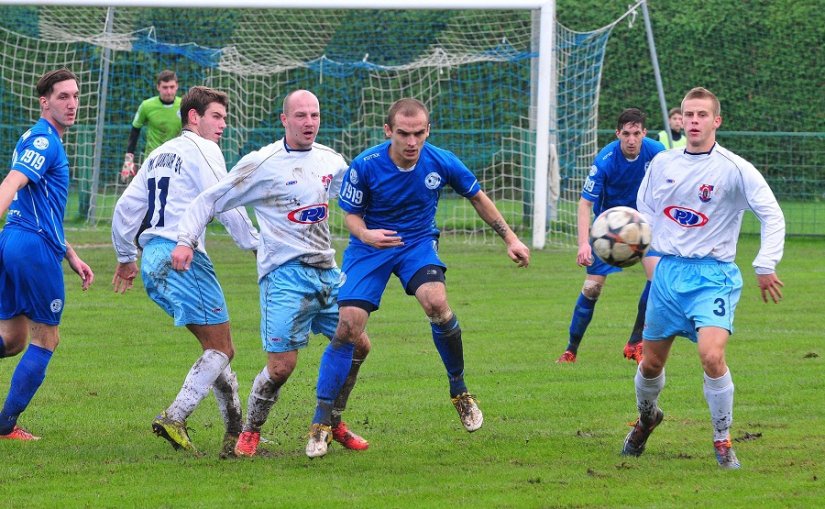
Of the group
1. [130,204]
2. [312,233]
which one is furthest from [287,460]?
[130,204]

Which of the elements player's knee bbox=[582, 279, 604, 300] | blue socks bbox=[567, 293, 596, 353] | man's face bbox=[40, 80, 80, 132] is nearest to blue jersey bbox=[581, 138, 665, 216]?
player's knee bbox=[582, 279, 604, 300]

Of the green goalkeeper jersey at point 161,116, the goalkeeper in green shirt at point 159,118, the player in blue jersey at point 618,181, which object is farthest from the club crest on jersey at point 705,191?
the green goalkeeper jersey at point 161,116

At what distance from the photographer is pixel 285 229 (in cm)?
646

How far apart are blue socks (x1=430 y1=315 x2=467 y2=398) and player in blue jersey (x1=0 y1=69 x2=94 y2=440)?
2.15 metres

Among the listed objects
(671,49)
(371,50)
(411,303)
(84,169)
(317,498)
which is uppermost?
(671,49)

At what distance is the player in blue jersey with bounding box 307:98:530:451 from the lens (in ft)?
20.9

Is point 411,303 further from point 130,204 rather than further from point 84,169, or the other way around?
point 84,169

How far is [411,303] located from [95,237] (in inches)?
319

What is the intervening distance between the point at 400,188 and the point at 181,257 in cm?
122

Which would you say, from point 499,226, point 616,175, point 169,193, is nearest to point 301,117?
point 169,193

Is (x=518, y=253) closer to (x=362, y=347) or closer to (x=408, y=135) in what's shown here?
(x=408, y=135)

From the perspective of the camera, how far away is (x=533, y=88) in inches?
723

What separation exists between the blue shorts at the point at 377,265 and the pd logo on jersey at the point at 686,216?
4.07 feet

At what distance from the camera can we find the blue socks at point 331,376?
628cm
